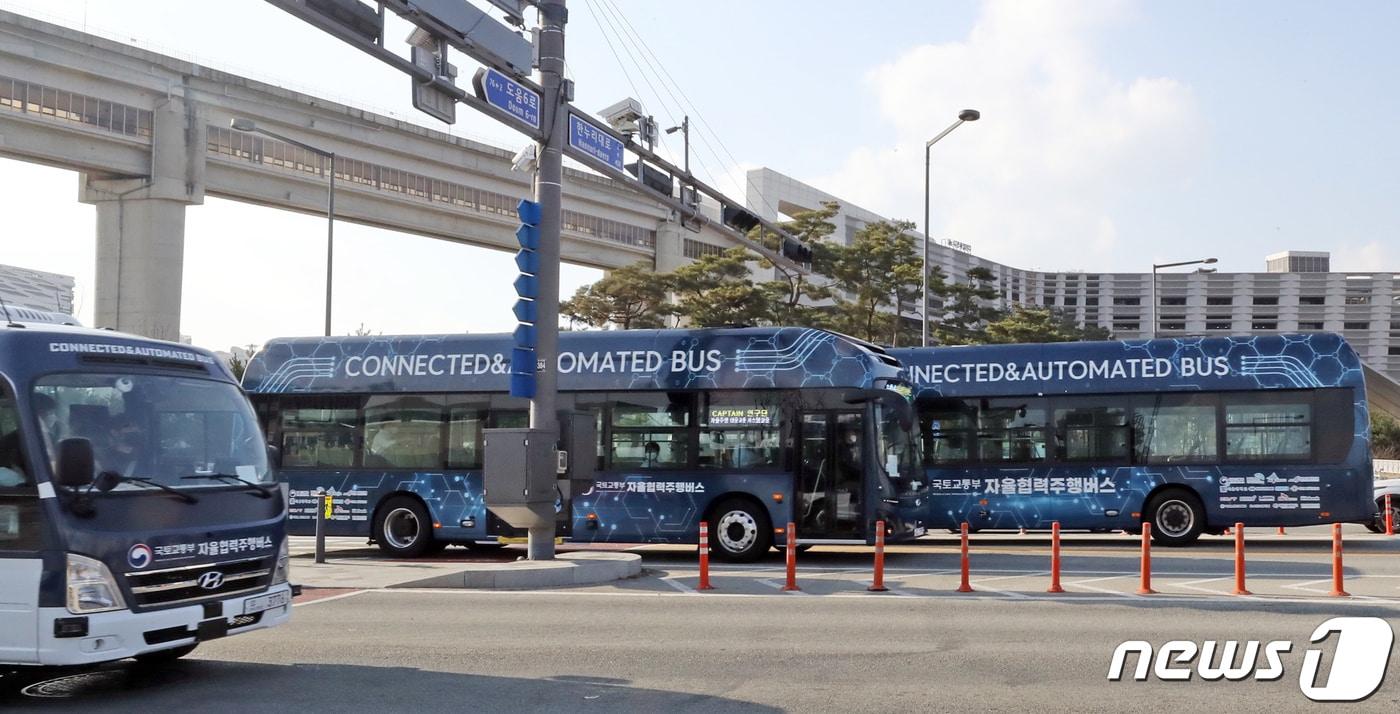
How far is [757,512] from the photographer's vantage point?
19.7m

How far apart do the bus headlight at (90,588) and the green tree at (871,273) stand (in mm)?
39033

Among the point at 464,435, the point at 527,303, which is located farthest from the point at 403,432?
the point at 527,303

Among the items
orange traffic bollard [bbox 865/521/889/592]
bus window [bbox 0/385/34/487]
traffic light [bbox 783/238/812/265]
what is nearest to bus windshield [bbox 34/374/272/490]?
bus window [bbox 0/385/34/487]

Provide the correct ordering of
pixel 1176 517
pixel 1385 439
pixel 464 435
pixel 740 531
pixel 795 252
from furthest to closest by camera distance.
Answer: pixel 1385 439 < pixel 795 252 < pixel 1176 517 < pixel 464 435 < pixel 740 531

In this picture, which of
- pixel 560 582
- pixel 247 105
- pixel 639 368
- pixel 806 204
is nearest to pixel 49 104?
pixel 247 105

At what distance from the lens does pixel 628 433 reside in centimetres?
2045

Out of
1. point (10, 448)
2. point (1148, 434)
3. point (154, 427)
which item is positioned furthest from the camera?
point (1148, 434)

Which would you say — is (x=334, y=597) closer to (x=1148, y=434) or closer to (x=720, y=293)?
(x=1148, y=434)

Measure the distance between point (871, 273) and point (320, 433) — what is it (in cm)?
2800

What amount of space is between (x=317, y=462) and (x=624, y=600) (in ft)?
29.8

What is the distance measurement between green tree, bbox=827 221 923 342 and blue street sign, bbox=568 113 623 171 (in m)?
26.0

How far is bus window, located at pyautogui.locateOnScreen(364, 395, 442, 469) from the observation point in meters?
21.2

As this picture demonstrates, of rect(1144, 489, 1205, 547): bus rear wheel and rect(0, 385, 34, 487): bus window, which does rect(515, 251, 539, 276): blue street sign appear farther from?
rect(1144, 489, 1205, 547): bus rear wheel

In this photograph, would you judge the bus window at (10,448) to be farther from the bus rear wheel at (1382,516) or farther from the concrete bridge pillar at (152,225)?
the concrete bridge pillar at (152,225)
